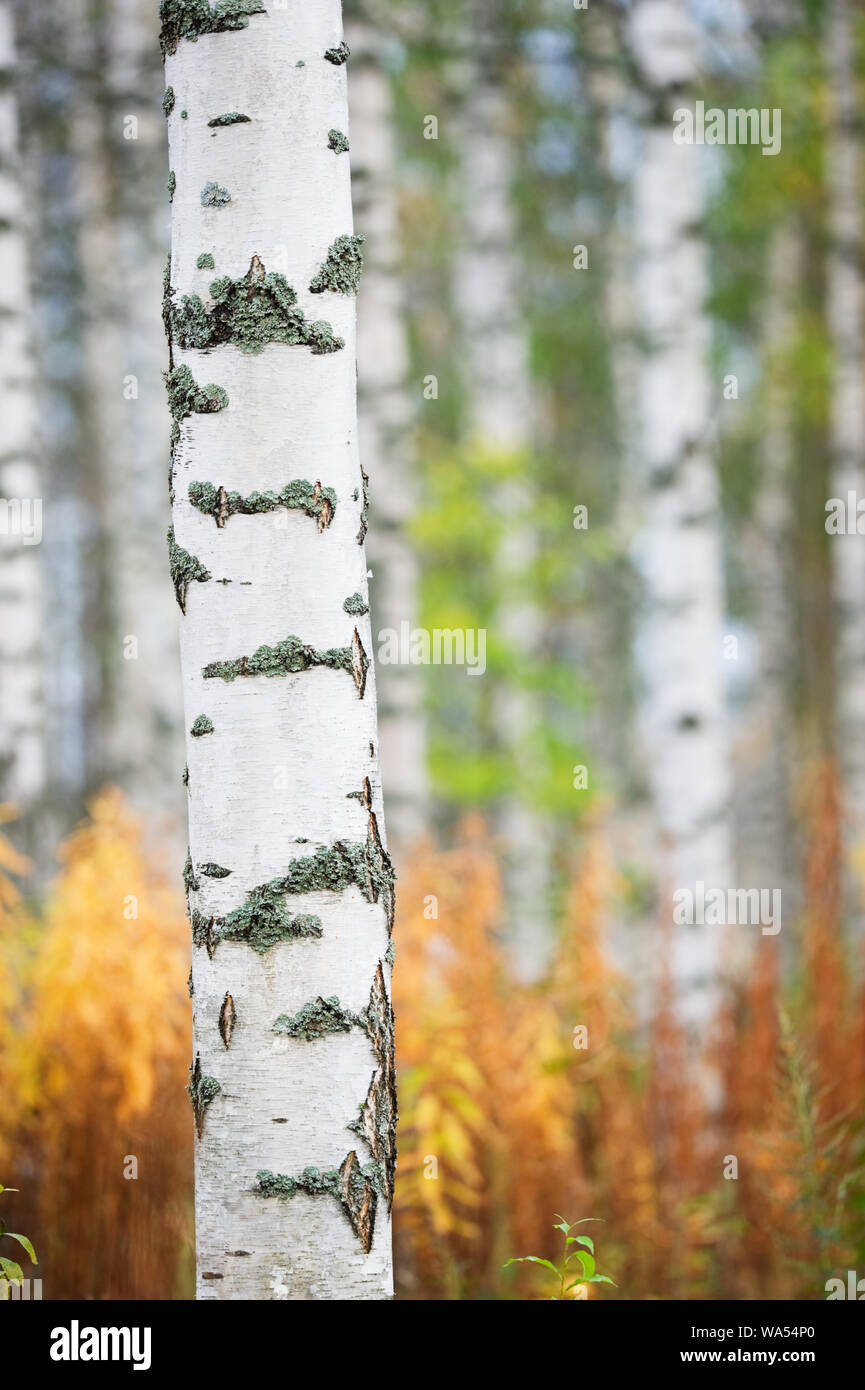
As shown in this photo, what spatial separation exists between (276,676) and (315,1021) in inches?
20.2

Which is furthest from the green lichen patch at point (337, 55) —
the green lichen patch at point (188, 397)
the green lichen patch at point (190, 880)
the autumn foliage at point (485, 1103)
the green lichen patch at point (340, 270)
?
the autumn foliage at point (485, 1103)

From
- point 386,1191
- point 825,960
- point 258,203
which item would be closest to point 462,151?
point 825,960

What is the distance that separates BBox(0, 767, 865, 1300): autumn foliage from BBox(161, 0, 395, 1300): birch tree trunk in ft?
4.44

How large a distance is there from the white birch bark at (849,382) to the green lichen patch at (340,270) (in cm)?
580

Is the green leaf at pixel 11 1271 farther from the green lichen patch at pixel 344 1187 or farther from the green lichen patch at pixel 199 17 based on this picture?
the green lichen patch at pixel 199 17

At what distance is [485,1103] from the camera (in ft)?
10.9

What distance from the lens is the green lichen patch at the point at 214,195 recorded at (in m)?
1.66

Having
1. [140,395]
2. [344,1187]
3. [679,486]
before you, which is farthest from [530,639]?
[344,1187]

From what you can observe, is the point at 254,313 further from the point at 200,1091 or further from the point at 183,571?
the point at 200,1091

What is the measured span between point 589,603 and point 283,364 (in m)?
10.1

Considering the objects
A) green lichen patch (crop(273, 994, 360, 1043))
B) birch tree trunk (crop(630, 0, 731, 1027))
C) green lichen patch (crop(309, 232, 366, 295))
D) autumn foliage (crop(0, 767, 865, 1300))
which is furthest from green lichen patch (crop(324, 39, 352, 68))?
birch tree trunk (crop(630, 0, 731, 1027))
